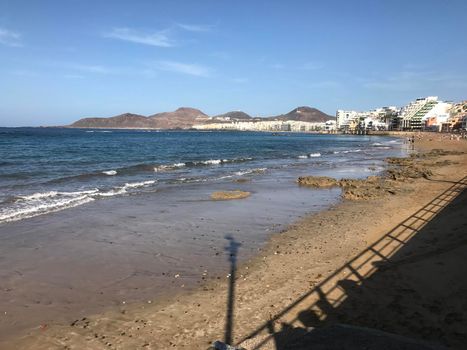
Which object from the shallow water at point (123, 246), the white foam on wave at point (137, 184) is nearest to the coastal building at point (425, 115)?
the white foam on wave at point (137, 184)

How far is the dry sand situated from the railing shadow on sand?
2 centimetres

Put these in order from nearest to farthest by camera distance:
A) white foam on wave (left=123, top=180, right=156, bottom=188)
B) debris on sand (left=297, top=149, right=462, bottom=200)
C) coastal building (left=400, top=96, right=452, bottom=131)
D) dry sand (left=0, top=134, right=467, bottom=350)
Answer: dry sand (left=0, top=134, right=467, bottom=350)
debris on sand (left=297, top=149, right=462, bottom=200)
white foam on wave (left=123, top=180, right=156, bottom=188)
coastal building (left=400, top=96, right=452, bottom=131)

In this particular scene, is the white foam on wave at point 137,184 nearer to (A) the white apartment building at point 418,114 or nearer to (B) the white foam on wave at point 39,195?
(B) the white foam on wave at point 39,195

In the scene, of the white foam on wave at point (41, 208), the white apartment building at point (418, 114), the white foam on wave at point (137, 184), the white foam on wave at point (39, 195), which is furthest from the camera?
the white apartment building at point (418, 114)

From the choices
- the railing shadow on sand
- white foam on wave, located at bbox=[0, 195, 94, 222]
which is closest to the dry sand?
the railing shadow on sand

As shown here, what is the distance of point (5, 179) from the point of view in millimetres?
25453

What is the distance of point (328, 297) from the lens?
26.0 ft

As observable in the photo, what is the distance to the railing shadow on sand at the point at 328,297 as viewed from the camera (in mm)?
5398

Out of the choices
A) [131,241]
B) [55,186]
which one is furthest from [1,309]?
[55,186]

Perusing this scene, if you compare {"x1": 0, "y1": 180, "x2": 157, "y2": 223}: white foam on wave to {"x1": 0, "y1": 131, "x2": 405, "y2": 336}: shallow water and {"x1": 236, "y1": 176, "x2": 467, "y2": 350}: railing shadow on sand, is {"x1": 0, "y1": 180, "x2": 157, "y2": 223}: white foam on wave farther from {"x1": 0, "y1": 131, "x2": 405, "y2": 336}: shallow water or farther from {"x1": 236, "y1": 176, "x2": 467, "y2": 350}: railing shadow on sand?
{"x1": 236, "y1": 176, "x2": 467, "y2": 350}: railing shadow on sand

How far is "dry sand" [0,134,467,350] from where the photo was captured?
647 cm

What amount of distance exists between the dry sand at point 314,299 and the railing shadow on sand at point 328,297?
2 cm

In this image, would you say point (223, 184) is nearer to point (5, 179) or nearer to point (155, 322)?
point (5, 179)

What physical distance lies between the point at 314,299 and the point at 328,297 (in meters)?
0.31
